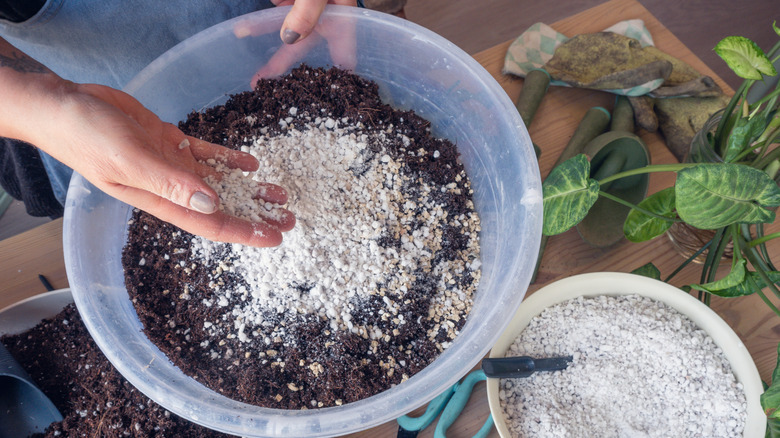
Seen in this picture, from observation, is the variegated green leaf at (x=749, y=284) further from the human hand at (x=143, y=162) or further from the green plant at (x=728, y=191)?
the human hand at (x=143, y=162)

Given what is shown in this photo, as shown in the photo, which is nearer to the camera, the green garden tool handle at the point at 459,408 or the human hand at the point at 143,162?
the human hand at the point at 143,162

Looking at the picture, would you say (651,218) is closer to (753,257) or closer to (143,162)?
(753,257)

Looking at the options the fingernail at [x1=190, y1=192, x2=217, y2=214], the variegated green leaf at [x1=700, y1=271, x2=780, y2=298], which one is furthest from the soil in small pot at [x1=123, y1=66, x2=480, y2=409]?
the variegated green leaf at [x1=700, y1=271, x2=780, y2=298]

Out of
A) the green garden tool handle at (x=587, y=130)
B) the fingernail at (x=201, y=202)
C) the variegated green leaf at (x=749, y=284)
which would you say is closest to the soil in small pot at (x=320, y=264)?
the fingernail at (x=201, y=202)

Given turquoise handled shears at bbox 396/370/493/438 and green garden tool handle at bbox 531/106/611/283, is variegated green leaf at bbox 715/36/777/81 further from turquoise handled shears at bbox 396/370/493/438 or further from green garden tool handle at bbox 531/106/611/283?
turquoise handled shears at bbox 396/370/493/438

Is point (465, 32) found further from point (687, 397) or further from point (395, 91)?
point (687, 397)

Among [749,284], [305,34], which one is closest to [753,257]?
[749,284]

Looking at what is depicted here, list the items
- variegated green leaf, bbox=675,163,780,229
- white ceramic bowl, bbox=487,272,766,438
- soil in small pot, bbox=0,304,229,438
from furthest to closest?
soil in small pot, bbox=0,304,229,438 → white ceramic bowl, bbox=487,272,766,438 → variegated green leaf, bbox=675,163,780,229
